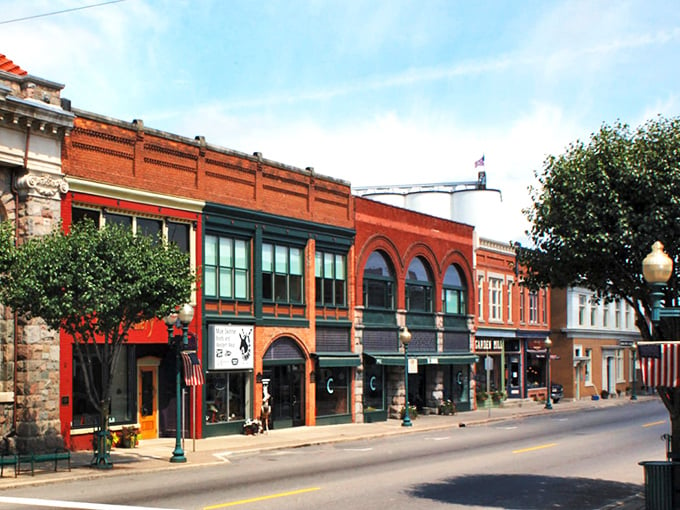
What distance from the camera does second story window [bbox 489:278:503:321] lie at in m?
51.0

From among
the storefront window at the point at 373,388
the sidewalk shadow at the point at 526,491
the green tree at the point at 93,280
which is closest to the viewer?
the sidewalk shadow at the point at 526,491

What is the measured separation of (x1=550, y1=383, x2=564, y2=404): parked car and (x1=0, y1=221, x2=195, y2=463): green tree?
39.9 meters

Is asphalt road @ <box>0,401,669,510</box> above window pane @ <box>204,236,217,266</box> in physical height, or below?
below

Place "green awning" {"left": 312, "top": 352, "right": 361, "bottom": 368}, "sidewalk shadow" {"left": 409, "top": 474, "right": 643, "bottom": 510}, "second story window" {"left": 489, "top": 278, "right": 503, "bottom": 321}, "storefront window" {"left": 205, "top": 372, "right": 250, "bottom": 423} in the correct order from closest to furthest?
"sidewalk shadow" {"left": 409, "top": 474, "right": 643, "bottom": 510}, "storefront window" {"left": 205, "top": 372, "right": 250, "bottom": 423}, "green awning" {"left": 312, "top": 352, "right": 361, "bottom": 368}, "second story window" {"left": 489, "top": 278, "right": 503, "bottom": 321}

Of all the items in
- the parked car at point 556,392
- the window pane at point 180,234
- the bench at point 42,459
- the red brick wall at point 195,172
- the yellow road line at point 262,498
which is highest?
the red brick wall at point 195,172

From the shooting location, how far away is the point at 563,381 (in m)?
61.0

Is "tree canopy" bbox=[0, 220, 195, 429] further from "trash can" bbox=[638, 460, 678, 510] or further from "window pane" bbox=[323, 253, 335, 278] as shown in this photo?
"window pane" bbox=[323, 253, 335, 278]

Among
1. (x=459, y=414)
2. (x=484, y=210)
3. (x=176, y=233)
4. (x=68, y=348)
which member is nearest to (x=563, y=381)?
(x=484, y=210)

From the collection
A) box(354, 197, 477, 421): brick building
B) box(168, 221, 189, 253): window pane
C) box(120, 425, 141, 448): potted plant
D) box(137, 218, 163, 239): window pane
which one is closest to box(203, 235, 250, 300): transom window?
box(168, 221, 189, 253): window pane

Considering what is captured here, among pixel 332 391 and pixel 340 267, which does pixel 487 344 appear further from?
pixel 332 391

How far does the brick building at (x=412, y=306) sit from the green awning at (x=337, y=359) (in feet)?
3.15

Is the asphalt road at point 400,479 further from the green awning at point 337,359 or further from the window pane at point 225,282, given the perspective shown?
the window pane at point 225,282

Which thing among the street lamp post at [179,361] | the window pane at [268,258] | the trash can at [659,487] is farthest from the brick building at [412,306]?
the trash can at [659,487]

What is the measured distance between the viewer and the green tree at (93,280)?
19.9 metres
